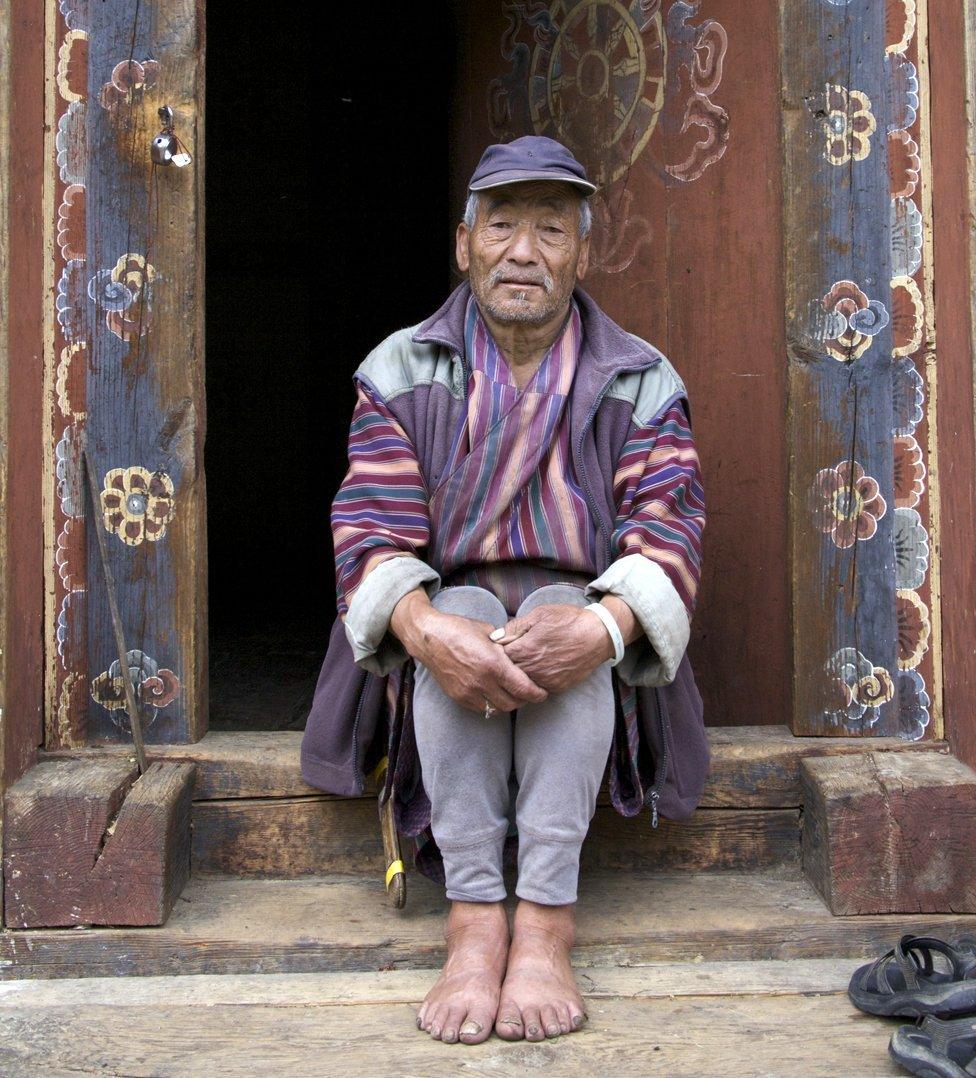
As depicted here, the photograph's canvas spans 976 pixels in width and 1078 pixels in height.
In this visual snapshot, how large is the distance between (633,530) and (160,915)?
3.72ft

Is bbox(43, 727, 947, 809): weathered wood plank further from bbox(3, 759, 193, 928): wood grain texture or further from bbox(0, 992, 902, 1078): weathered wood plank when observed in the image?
bbox(0, 992, 902, 1078): weathered wood plank

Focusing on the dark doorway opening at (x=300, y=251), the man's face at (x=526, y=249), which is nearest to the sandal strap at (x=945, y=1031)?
the man's face at (x=526, y=249)

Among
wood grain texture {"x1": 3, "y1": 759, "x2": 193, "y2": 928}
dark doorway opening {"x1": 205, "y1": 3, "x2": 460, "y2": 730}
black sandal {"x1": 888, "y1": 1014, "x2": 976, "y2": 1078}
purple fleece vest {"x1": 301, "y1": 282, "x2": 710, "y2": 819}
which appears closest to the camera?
black sandal {"x1": 888, "y1": 1014, "x2": 976, "y2": 1078}

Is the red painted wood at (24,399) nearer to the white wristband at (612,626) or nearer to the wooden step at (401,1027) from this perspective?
the wooden step at (401,1027)

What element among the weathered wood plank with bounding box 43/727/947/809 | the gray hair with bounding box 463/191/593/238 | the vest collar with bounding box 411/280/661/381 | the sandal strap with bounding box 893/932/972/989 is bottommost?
the sandal strap with bounding box 893/932/972/989

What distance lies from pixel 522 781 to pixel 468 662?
26 centimetres

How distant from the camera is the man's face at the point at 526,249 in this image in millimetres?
2439

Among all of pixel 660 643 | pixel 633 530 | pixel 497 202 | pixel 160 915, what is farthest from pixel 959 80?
pixel 160 915

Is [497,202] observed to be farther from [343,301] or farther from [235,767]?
[343,301]

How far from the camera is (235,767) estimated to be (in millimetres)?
2582

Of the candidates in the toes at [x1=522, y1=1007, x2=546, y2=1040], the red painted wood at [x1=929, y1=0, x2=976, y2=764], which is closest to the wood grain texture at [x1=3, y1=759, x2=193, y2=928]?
the toes at [x1=522, y1=1007, x2=546, y2=1040]

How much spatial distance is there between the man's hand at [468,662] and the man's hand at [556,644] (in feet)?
0.07

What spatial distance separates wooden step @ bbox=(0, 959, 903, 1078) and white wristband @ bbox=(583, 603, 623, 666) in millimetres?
595

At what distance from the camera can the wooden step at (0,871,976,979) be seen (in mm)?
2301
